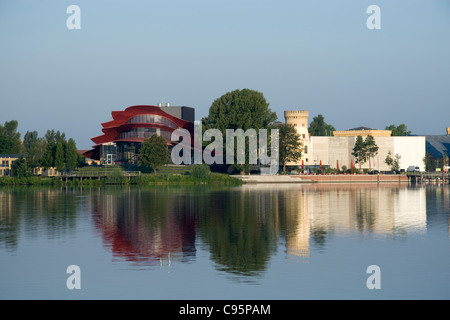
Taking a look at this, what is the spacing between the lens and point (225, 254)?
82.3 feet

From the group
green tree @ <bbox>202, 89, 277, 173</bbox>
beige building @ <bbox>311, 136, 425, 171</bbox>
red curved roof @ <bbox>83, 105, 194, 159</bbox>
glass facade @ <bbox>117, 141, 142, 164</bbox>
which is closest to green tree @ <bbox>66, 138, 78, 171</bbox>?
red curved roof @ <bbox>83, 105, 194, 159</bbox>

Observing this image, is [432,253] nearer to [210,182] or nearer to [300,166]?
[210,182]

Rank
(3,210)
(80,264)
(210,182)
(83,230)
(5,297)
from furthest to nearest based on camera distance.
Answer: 1. (210,182)
2. (3,210)
3. (83,230)
4. (80,264)
5. (5,297)

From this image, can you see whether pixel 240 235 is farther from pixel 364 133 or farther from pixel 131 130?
pixel 364 133

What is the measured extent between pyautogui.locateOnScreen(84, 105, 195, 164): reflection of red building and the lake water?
238 feet

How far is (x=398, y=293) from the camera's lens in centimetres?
1873

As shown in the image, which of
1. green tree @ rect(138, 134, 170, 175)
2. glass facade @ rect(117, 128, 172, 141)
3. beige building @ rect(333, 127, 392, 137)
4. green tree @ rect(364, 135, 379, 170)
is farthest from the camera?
beige building @ rect(333, 127, 392, 137)

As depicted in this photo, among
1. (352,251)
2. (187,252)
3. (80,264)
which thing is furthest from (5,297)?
(352,251)

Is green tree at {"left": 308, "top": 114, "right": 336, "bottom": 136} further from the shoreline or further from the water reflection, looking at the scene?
the water reflection

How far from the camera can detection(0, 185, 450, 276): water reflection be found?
83.7ft

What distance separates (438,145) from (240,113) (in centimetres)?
7786

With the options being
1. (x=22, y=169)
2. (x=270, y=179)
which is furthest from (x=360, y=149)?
(x=22, y=169)

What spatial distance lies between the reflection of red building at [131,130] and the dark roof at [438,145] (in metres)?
75.6

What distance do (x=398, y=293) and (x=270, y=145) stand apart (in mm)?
95005
